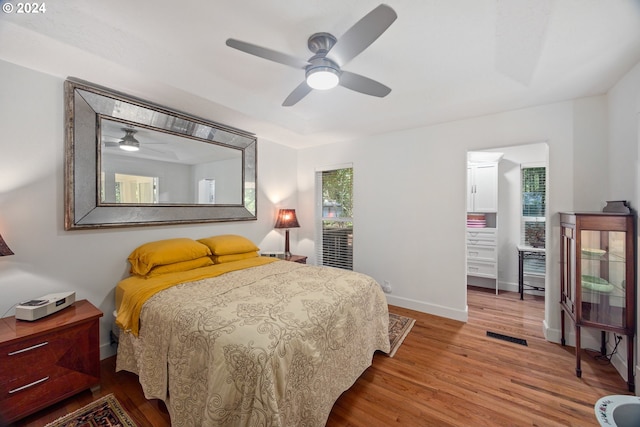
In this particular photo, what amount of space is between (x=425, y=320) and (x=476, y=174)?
105 inches

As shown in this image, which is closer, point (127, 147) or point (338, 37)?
point (338, 37)

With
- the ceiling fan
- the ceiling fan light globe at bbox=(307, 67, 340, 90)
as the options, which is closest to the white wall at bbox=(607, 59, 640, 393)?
the ceiling fan

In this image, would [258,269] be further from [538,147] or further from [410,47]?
[538,147]

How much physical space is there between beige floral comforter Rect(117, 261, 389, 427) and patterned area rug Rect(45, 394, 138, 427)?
172mm

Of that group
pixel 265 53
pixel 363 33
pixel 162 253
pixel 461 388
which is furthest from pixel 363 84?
pixel 461 388

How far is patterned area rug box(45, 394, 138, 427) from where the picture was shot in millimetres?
1561

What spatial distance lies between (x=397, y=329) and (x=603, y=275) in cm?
185

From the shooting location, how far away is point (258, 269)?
260 centimetres

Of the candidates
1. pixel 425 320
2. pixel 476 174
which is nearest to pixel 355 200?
pixel 425 320

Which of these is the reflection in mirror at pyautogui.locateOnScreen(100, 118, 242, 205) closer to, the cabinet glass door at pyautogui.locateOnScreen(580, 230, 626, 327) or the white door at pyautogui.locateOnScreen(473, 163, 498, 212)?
the cabinet glass door at pyautogui.locateOnScreen(580, 230, 626, 327)

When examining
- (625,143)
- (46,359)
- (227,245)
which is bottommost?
(46,359)

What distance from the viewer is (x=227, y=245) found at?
2.92m

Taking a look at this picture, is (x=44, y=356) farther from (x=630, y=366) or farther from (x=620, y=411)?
(x=630, y=366)

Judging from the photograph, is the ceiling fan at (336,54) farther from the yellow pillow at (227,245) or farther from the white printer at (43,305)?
the white printer at (43,305)
